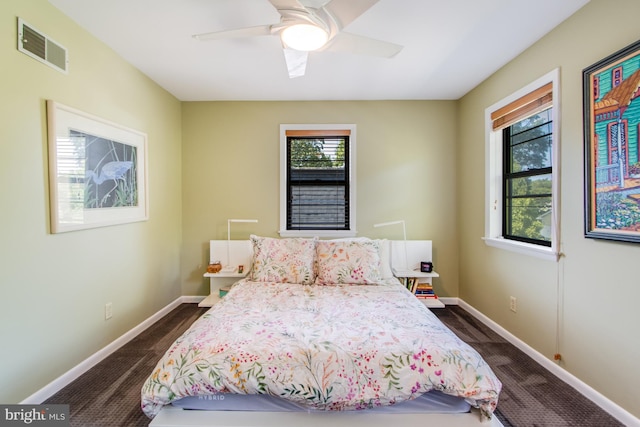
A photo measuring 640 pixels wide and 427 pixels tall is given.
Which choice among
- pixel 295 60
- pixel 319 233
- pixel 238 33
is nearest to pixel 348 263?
pixel 319 233

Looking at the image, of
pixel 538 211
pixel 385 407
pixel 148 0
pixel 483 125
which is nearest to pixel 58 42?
pixel 148 0

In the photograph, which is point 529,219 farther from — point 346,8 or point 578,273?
point 346,8

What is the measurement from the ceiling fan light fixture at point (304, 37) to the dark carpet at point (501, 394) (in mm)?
2350

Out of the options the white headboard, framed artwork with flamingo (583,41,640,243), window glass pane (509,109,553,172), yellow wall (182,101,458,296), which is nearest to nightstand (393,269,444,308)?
the white headboard

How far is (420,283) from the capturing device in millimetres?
3109

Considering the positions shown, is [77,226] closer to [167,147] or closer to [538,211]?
[167,147]

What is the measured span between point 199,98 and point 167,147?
0.70 m

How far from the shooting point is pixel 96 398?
1706 mm

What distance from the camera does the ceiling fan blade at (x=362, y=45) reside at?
1688 millimetres

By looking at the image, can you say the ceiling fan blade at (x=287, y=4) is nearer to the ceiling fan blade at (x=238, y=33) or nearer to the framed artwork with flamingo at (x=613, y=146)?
the ceiling fan blade at (x=238, y=33)

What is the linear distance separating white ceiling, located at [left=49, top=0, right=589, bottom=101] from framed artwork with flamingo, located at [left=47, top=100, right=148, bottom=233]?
682mm

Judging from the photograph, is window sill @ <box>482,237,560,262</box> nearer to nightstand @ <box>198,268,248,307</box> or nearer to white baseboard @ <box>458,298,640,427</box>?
white baseboard @ <box>458,298,640,427</box>

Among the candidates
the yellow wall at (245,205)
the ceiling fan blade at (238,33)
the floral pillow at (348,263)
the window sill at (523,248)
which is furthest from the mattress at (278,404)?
the ceiling fan blade at (238,33)
